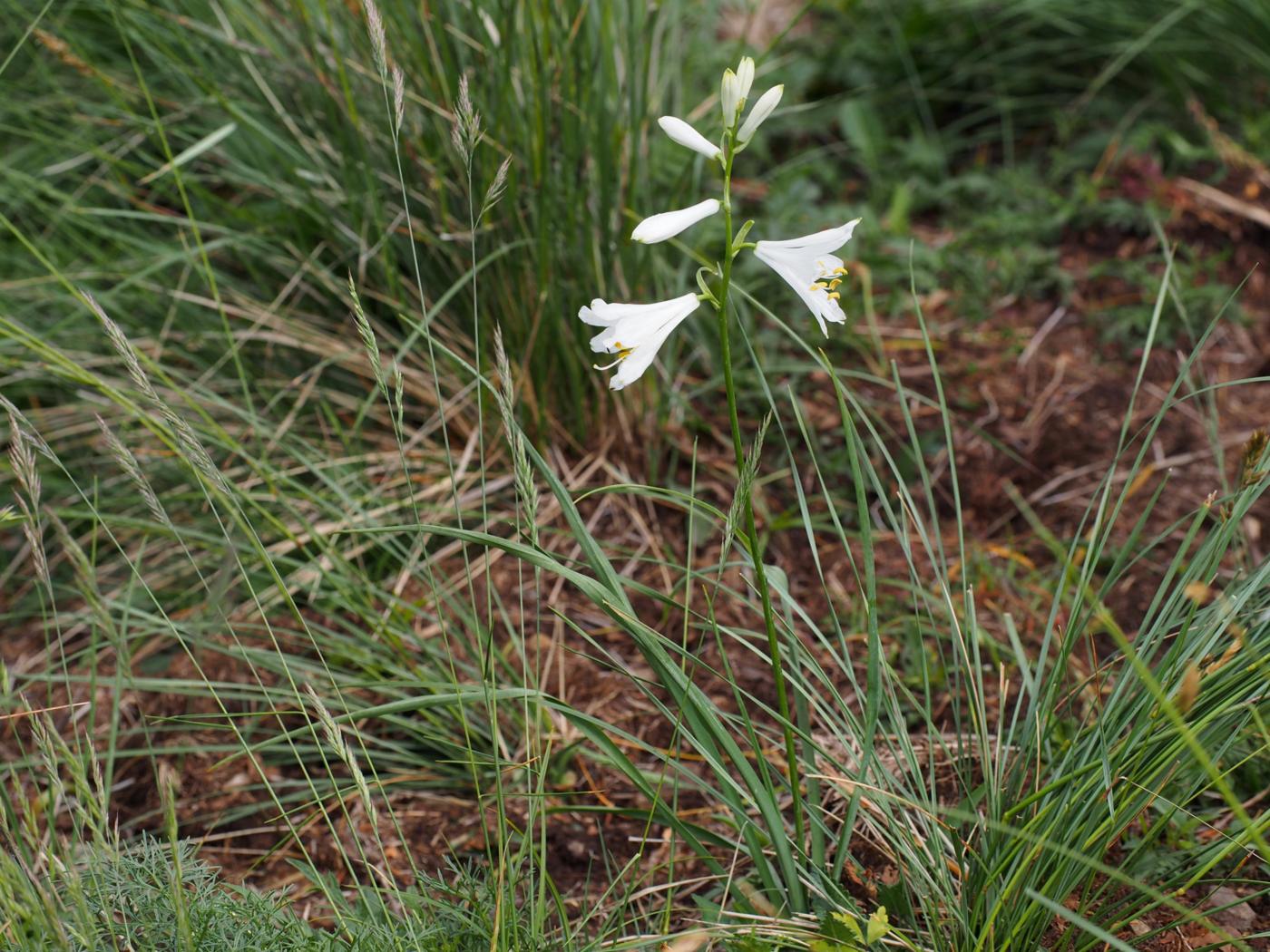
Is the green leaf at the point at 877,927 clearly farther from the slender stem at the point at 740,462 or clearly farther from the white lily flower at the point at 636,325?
the white lily flower at the point at 636,325

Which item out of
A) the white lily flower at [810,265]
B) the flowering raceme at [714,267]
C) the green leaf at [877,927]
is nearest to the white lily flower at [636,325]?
the flowering raceme at [714,267]

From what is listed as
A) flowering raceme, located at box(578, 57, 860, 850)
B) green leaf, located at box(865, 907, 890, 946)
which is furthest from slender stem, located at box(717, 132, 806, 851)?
green leaf, located at box(865, 907, 890, 946)

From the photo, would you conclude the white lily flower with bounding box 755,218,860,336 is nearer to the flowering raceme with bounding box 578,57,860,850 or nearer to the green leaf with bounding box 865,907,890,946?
the flowering raceme with bounding box 578,57,860,850

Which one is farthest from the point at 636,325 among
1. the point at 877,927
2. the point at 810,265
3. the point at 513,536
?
the point at 513,536

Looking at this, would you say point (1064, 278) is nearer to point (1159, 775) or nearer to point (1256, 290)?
point (1256, 290)

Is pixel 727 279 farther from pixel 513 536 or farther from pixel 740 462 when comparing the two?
pixel 513 536
